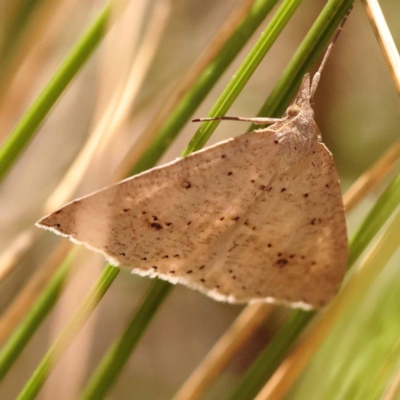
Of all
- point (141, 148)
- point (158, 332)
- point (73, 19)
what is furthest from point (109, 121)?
point (158, 332)

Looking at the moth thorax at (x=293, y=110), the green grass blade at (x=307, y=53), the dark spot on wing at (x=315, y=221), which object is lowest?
the dark spot on wing at (x=315, y=221)

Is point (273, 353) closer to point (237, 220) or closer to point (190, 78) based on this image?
point (237, 220)

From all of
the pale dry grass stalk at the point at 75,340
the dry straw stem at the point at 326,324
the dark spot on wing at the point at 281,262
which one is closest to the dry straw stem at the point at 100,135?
the pale dry grass stalk at the point at 75,340

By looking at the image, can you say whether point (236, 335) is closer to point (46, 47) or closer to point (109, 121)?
point (109, 121)

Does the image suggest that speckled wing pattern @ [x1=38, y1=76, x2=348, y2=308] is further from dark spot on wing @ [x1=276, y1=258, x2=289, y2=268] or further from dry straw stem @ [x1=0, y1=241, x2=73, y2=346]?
dry straw stem @ [x1=0, y1=241, x2=73, y2=346]

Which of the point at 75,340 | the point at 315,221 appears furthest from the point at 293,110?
the point at 75,340

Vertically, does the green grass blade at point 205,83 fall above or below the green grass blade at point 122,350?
above

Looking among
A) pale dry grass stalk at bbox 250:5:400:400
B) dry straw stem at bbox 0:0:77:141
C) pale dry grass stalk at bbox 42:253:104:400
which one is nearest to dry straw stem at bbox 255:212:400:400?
pale dry grass stalk at bbox 250:5:400:400

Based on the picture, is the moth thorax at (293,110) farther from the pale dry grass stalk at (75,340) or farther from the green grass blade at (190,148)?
the pale dry grass stalk at (75,340)
